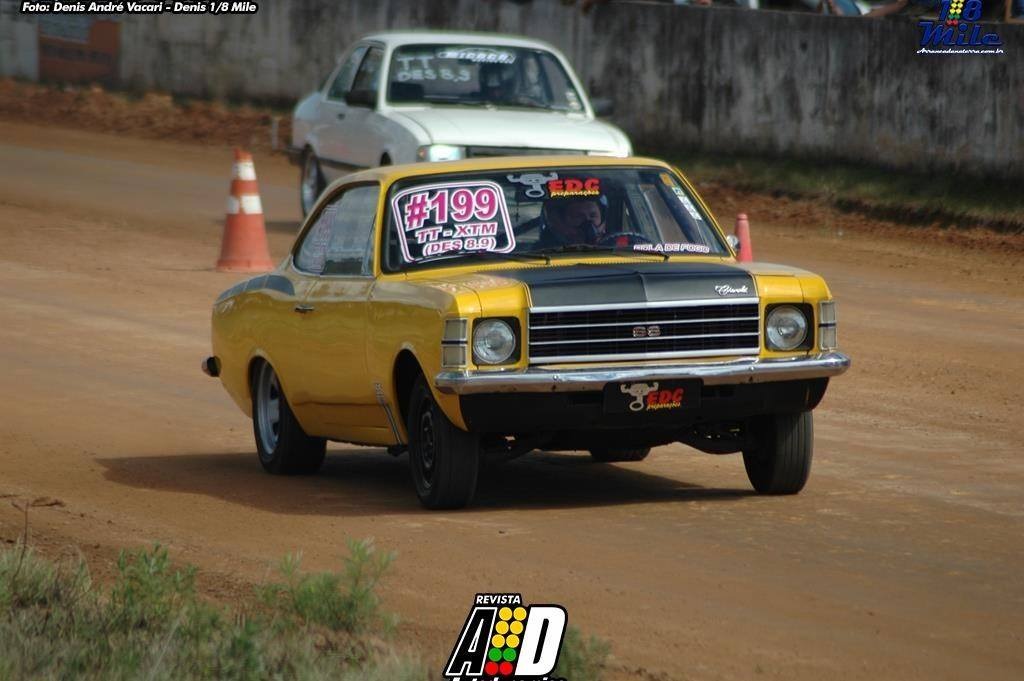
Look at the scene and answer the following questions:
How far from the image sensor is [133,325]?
1460 cm

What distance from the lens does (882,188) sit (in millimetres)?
20969

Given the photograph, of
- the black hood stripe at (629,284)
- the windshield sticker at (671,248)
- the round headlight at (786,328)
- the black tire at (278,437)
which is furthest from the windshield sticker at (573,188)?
the black tire at (278,437)

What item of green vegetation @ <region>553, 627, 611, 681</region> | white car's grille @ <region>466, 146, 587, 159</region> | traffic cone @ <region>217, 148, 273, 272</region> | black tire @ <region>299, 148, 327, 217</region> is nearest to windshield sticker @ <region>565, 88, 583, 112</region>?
white car's grille @ <region>466, 146, 587, 159</region>

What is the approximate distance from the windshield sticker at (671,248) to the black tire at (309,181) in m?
10.9

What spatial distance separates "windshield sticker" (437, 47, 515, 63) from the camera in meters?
17.8

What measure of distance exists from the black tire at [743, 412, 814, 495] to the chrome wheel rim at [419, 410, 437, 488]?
4.57ft

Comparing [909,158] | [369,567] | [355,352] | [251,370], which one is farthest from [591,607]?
[909,158]

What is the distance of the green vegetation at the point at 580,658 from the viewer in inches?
215

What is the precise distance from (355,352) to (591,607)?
2617mm

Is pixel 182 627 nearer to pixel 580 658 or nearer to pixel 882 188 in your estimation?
pixel 580 658

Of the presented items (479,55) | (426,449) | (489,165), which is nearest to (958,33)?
(479,55)

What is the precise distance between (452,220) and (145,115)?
22449 millimetres

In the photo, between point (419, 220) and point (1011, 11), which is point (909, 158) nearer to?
point (1011, 11)

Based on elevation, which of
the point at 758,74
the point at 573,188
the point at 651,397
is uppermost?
the point at 573,188
